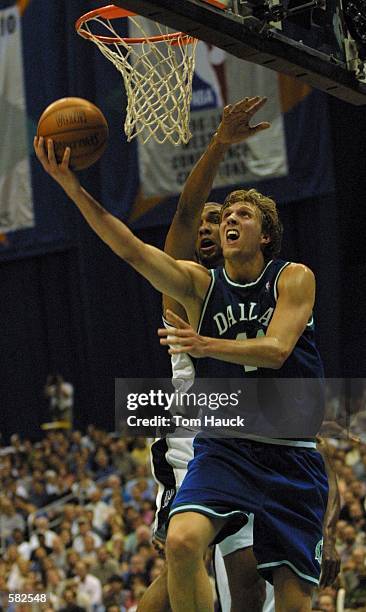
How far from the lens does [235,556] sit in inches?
186

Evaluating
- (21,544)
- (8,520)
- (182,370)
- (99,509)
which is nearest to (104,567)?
(99,509)

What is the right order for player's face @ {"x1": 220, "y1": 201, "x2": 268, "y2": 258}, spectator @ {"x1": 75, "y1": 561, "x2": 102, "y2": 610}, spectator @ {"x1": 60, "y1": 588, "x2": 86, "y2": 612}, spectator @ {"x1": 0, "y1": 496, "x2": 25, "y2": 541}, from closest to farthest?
player's face @ {"x1": 220, "y1": 201, "x2": 268, "y2": 258}
spectator @ {"x1": 60, "y1": 588, "x2": 86, "y2": 612}
spectator @ {"x1": 75, "y1": 561, "x2": 102, "y2": 610}
spectator @ {"x1": 0, "y1": 496, "x2": 25, "y2": 541}

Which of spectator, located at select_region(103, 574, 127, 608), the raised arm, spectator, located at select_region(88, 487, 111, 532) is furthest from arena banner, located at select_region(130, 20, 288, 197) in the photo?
the raised arm

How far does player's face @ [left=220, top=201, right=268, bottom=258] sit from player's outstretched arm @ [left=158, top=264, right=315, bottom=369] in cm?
21

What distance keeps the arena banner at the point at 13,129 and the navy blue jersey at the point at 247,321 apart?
46.9 feet

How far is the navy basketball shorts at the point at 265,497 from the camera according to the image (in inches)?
170

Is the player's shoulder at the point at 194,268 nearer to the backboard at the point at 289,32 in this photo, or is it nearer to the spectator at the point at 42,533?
the backboard at the point at 289,32

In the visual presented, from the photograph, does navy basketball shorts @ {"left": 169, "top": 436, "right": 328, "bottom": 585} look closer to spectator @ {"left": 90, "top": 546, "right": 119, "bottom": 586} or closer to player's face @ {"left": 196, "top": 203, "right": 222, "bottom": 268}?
player's face @ {"left": 196, "top": 203, "right": 222, "bottom": 268}

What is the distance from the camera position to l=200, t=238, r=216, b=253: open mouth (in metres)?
5.45

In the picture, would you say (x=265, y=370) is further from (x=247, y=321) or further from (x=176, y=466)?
(x=176, y=466)

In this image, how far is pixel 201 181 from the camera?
499cm

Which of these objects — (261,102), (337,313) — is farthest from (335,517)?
(337,313)

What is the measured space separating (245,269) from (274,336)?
53cm

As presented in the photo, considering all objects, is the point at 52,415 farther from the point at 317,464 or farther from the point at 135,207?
the point at 317,464
